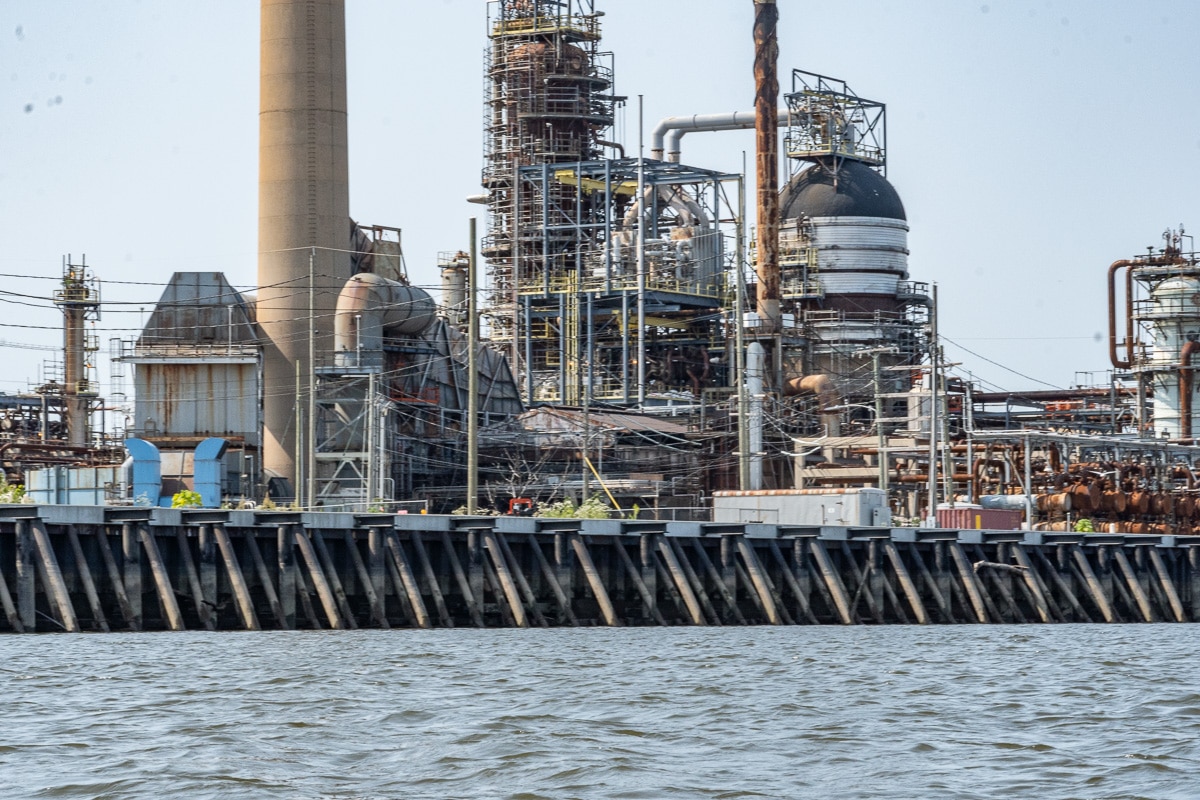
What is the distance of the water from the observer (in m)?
23.2

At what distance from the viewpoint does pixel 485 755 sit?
2519cm

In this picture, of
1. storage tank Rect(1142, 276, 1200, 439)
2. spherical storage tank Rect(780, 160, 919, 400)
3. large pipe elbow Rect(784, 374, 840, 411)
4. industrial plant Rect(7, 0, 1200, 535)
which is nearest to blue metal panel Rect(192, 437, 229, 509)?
industrial plant Rect(7, 0, 1200, 535)

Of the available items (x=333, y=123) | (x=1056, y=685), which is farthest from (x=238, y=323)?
(x=1056, y=685)

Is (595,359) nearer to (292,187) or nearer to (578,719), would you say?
(292,187)

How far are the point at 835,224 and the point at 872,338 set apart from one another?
21.2 ft

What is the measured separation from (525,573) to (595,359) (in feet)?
141

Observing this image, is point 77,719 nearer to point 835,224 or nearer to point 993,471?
point 993,471

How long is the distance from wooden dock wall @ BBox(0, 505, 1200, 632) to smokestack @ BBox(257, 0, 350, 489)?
30.0 meters

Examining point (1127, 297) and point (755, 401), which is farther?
point (1127, 297)

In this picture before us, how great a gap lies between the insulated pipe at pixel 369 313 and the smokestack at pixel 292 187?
2305 millimetres

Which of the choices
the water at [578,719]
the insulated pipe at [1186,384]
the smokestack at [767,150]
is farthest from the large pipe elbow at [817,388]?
the water at [578,719]

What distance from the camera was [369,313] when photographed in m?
77.1

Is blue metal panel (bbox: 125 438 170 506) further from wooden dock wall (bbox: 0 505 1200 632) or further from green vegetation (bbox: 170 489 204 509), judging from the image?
wooden dock wall (bbox: 0 505 1200 632)

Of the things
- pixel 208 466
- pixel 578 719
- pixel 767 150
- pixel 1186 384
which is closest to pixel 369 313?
pixel 208 466
